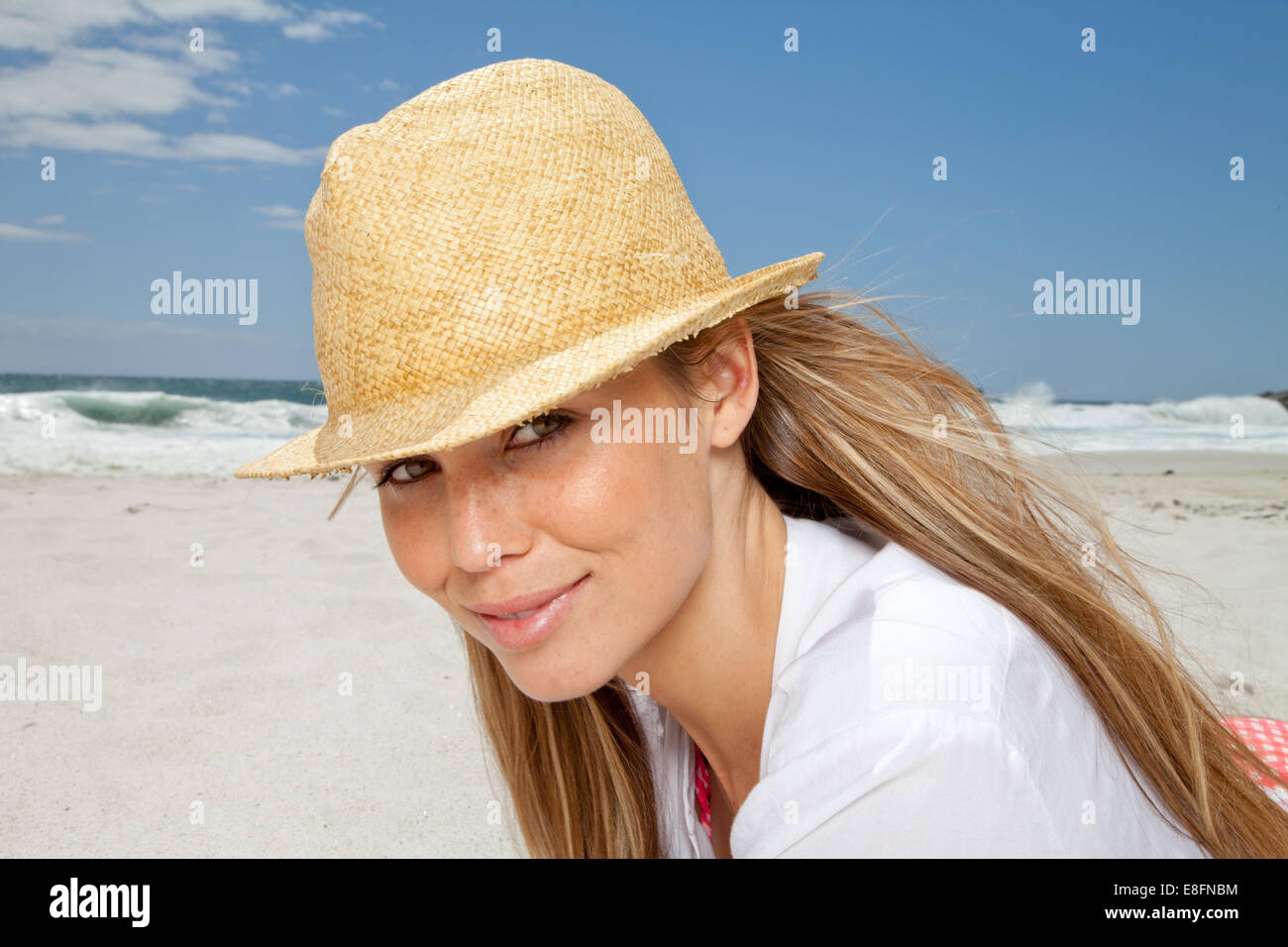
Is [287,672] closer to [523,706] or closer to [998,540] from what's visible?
[523,706]

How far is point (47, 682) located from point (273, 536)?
9.68 ft

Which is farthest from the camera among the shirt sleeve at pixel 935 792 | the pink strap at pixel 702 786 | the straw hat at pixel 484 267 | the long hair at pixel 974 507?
the pink strap at pixel 702 786

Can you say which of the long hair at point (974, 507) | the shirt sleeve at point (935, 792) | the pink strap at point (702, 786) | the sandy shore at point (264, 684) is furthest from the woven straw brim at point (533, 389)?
the sandy shore at point (264, 684)

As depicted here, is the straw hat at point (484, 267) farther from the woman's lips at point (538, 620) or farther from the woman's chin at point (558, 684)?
the woman's chin at point (558, 684)

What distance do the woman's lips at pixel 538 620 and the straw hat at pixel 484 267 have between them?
33 centimetres

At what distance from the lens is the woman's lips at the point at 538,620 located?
150 centimetres

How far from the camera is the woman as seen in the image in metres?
1.33

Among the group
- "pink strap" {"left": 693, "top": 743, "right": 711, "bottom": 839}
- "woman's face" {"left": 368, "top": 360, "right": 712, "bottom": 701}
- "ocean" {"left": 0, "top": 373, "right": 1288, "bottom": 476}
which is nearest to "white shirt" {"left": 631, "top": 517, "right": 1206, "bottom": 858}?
"woman's face" {"left": 368, "top": 360, "right": 712, "bottom": 701}

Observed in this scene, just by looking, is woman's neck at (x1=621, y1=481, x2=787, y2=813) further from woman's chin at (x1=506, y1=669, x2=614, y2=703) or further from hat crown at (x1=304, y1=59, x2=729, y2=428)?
hat crown at (x1=304, y1=59, x2=729, y2=428)

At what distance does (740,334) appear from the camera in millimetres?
1722

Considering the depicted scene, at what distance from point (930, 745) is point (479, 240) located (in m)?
0.94

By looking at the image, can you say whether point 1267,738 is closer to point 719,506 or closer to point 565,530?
point 719,506

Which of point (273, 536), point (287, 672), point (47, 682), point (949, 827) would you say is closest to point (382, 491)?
point (949, 827)

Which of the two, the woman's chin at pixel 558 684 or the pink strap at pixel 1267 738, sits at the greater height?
Result: the woman's chin at pixel 558 684
